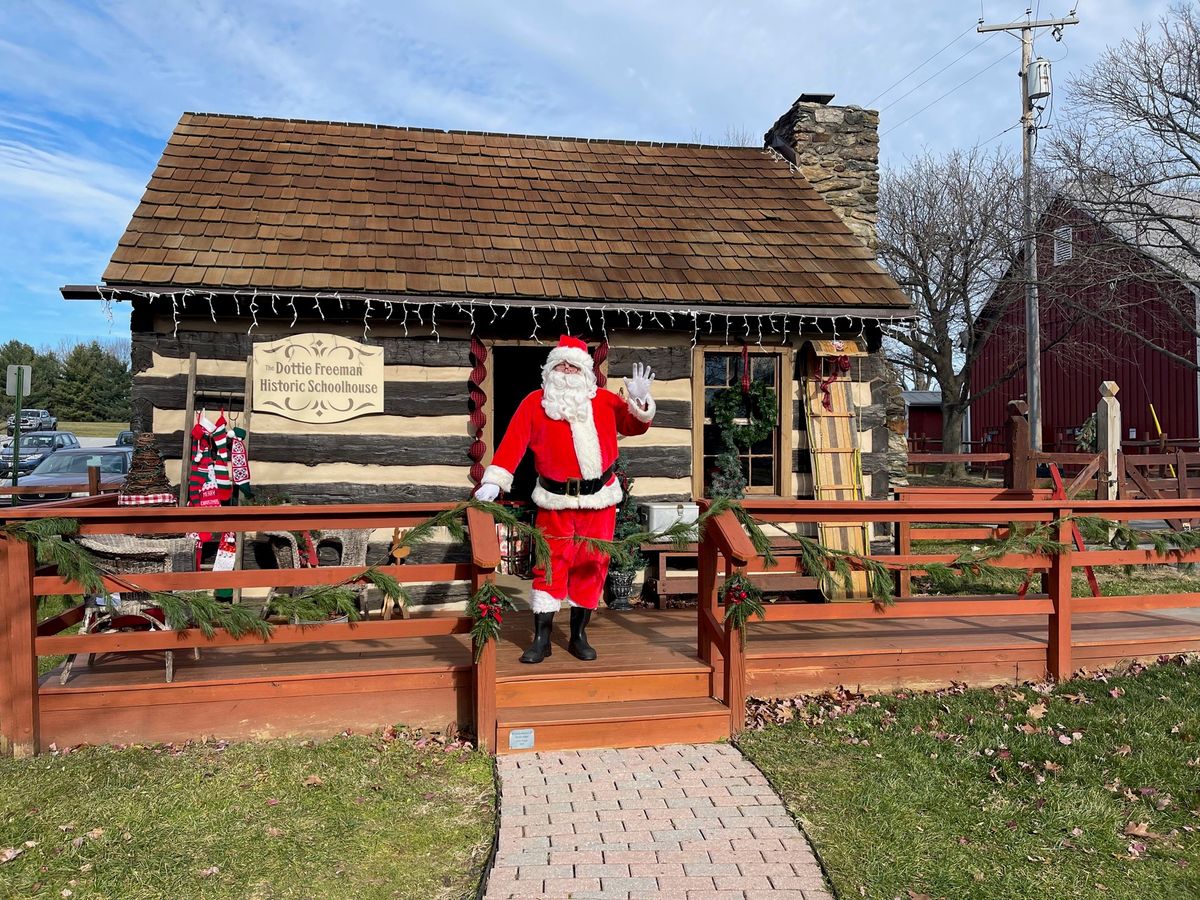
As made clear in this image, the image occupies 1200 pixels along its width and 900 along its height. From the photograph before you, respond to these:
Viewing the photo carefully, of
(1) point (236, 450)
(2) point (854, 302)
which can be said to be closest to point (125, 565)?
(1) point (236, 450)

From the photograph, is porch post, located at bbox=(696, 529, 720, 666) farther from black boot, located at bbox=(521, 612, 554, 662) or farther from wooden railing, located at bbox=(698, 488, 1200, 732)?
black boot, located at bbox=(521, 612, 554, 662)

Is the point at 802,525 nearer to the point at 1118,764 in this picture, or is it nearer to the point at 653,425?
the point at 653,425

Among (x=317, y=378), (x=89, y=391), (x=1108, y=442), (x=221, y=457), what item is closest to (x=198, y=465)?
(x=221, y=457)

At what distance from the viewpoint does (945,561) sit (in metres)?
5.46

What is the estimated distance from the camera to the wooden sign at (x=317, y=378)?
6652 mm

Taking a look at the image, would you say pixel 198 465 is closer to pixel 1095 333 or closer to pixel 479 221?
pixel 479 221

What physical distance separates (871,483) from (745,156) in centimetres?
418

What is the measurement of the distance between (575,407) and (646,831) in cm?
247

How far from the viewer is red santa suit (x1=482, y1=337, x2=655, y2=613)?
16.2 ft

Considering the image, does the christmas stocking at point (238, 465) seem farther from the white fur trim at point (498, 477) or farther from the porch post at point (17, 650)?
the white fur trim at point (498, 477)

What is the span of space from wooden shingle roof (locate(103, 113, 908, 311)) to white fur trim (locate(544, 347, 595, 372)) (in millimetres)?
1742

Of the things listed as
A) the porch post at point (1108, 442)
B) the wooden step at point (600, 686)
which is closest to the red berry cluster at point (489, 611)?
the wooden step at point (600, 686)

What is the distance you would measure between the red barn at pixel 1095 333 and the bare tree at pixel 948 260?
77cm

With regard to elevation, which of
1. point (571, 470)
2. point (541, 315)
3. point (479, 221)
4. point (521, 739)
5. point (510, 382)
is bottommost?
point (521, 739)
